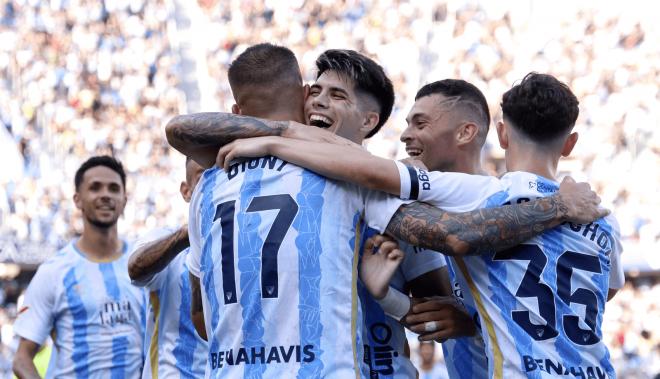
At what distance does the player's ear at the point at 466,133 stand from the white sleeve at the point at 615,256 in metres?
0.83

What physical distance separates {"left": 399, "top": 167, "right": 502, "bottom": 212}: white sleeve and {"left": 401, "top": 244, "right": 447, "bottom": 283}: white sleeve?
0.41 m

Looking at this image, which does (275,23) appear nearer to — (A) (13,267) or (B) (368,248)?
(A) (13,267)

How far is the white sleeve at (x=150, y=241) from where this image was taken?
5574mm

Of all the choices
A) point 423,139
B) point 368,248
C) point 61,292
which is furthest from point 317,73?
point 61,292

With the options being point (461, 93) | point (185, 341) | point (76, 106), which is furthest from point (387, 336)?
point (76, 106)

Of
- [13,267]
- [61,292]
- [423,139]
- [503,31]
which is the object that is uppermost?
[503,31]

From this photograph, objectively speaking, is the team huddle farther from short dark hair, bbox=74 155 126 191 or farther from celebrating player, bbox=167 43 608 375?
short dark hair, bbox=74 155 126 191

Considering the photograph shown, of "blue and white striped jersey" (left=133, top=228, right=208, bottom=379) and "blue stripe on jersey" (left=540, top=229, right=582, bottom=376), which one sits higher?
"blue stripe on jersey" (left=540, top=229, right=582, bottom=376)

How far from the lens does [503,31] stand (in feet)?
75.6

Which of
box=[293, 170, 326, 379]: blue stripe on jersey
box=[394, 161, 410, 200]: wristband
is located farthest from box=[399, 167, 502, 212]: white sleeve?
box=[293, 170, 326, 379]: blue stripe on jersey

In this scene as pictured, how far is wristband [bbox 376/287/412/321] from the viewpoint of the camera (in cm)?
387

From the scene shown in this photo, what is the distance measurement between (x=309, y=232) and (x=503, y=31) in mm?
20174

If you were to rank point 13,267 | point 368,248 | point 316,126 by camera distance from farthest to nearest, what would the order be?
point 13,267 < point 316,126 < point 368,248

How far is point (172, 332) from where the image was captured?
586 cm
